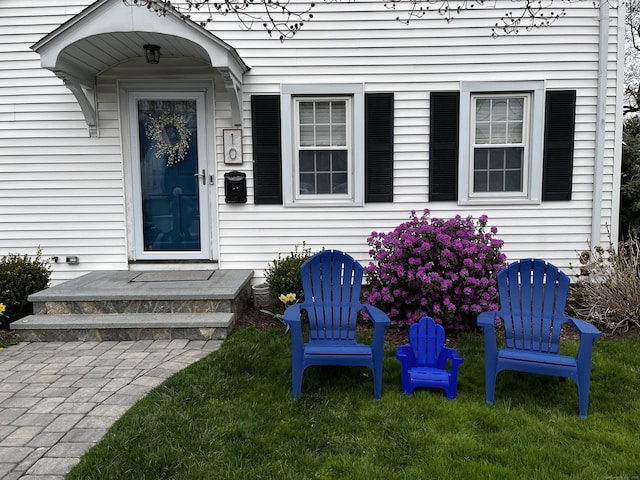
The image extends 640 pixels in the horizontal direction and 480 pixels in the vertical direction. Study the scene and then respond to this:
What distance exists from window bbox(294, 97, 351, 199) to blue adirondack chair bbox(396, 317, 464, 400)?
8.87 ft

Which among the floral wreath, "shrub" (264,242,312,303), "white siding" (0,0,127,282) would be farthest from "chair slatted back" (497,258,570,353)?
"white siding" (0,0,127,282)

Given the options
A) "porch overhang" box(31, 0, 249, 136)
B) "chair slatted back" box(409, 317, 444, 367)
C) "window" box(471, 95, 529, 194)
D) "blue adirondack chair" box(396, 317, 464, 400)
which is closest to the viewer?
"blue adirondack chair" box(396, 317, 464, 400)

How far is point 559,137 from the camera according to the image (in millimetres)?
5297

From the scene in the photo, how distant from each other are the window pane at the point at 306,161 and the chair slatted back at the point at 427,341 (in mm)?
2876

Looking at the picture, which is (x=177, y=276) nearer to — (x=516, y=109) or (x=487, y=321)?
(x=487, y=321)

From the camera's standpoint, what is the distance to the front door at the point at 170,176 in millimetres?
5402

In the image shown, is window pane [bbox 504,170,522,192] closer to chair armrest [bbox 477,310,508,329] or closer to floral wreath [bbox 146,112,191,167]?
chair armrest [bbox 477,310,508,329]

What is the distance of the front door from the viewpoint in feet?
17.7

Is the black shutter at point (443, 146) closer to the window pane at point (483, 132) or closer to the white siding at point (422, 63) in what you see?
the white siding at point (422, 63)

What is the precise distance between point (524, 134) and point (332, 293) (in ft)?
11.2

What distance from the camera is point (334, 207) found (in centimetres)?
543

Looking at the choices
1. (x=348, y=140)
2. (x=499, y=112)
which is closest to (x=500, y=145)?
(x=499, y=112)

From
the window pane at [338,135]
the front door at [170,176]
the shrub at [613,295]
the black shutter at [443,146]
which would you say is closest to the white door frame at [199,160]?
the front door at [170,176]

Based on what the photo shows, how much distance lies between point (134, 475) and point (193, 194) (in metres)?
3.80
